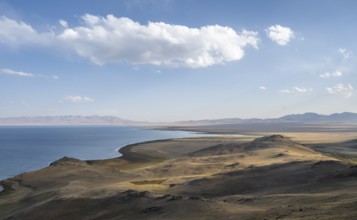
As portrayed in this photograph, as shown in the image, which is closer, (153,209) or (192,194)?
(153,209)

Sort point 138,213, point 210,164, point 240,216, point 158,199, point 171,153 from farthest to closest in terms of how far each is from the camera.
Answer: point 171,153 < point 210,164 < point 158,199 < point 138,213 < point 240,216

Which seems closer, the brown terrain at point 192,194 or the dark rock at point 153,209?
the brown terrain at point 192,194

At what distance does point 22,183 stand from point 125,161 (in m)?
41.2

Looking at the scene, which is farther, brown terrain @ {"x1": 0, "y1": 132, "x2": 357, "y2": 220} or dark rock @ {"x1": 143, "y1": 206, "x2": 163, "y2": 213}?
dark rock @ {"x1": 143, "y1": 206, "x2": 163, "y2": 213}

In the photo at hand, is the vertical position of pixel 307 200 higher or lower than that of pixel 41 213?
higher

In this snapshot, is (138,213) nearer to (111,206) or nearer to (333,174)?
(111,206)

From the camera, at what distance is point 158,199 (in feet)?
125

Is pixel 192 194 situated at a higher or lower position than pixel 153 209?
lower

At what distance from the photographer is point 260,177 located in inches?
2058

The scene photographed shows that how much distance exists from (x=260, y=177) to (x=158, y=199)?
1948 cm

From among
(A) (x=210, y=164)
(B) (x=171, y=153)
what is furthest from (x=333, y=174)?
(B) (x=171, y=153)

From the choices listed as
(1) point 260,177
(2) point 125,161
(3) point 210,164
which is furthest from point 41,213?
(2) point 125,161

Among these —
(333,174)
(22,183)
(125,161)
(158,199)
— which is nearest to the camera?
(158,199)

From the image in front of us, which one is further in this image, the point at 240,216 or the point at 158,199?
the point at 158,199
